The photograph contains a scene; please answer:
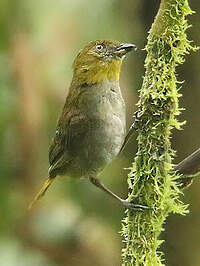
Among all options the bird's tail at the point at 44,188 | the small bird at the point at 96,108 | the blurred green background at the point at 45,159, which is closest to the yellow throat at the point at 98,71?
the small bird at the point at 96,108

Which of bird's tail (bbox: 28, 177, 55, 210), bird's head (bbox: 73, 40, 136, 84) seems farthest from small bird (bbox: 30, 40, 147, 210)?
bird's tail (bbox: 28, 177, 55, 210)

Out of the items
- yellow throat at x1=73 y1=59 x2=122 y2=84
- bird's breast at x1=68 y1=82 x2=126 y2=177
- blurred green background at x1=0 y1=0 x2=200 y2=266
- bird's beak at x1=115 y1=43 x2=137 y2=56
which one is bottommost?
blurred green background at x1=0 y1=0 x2=200 y2=266

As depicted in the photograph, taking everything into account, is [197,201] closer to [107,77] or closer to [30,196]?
[30,196]

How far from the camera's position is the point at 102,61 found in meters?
2.90

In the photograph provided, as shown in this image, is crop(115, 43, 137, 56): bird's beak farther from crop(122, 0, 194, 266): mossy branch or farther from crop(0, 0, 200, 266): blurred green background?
crop(0, 0, 200, 266): blurred green background

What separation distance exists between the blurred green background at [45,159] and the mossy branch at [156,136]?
1838mm

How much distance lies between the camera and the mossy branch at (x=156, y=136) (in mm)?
2055

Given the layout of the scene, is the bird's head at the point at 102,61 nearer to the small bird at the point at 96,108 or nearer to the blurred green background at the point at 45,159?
the small bird at the point at 96,108

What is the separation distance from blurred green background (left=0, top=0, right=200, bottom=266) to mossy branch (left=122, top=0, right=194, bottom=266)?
184cm

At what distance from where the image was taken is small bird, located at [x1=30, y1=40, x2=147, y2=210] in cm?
286

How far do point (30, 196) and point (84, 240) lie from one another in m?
0.42

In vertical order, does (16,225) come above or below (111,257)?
above

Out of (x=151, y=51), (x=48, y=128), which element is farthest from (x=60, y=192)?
(x=151, y=51)

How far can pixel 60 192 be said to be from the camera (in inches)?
194
